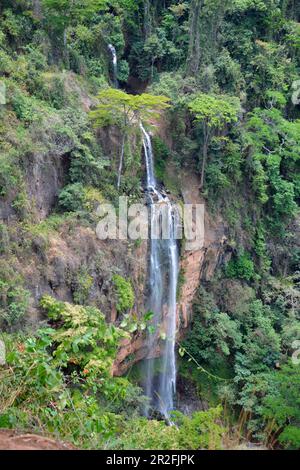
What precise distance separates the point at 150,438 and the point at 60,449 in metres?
1.16

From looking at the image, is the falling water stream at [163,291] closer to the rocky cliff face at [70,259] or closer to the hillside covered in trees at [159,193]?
the hillside covered in trees at [159,193]

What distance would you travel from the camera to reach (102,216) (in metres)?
12.0

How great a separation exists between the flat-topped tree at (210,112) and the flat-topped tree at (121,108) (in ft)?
7.32

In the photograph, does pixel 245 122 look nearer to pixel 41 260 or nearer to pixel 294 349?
pixel 294 349

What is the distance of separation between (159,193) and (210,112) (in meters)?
2.97

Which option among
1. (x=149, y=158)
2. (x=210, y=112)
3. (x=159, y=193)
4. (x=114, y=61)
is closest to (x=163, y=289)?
(x=159, y=193)

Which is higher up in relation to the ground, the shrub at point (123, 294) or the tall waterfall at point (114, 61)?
the tall waterfall at point (114, 61)

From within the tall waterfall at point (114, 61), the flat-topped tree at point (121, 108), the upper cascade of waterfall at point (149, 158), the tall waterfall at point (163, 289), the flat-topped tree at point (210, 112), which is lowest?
the tall waterfall at point (163, 289)

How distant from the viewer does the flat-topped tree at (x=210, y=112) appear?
49.0 feet

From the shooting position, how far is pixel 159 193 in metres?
14.6

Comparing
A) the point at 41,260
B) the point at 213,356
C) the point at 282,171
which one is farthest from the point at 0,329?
the point at 282,171

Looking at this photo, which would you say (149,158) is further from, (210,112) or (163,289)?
(163,289)

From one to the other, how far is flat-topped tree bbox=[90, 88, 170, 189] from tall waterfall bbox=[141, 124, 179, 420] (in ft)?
5.32

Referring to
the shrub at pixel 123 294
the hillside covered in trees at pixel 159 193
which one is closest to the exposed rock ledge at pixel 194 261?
the hillside covered in trees at pixel 159 193
